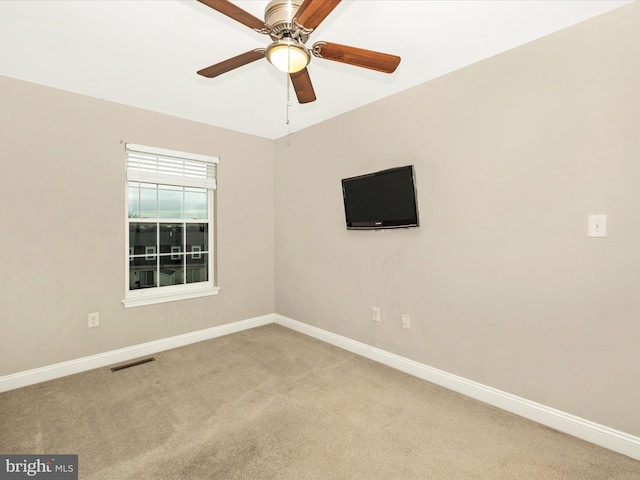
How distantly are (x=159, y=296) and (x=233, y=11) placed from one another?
9.46ft

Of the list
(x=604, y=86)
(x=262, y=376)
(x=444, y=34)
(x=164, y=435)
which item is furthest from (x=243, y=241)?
(x=604, y=86)

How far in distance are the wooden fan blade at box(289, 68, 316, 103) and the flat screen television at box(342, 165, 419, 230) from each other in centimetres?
103

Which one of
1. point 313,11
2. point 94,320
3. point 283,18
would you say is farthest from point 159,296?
point 313,11

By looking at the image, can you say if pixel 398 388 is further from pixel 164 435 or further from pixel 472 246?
pixel 164 435

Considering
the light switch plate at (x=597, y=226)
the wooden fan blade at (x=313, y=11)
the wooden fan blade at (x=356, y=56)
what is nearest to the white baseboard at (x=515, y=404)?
the light switch plate at (x=597, y=226)

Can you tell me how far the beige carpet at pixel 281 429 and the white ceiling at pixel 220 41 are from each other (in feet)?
8.36

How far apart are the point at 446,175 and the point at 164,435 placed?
273 centimetres

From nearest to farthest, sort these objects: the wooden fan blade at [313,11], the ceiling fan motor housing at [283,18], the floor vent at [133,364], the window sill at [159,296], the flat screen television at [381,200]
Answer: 1. the wooden fan blade at [313,11]
2. the ceiling fan motor housing at [283,18]
3. the flat screen television at [381,200]
4. the floor vent at [133,364]
5. the window sill at [159,296]

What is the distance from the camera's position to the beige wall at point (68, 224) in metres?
2.57

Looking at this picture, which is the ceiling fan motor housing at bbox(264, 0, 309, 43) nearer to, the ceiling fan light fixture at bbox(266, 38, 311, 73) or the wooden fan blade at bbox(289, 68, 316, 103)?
the ceiling fan light fixture at bbox(266, 38, 311, 73)

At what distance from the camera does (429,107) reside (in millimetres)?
2631

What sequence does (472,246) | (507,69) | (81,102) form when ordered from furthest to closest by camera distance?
1. (81,102)
2. (472,246)
3. (507,69)

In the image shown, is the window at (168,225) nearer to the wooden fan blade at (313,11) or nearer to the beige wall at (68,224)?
the beige wall at (68,224)

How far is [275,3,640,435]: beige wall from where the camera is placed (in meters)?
1.81
